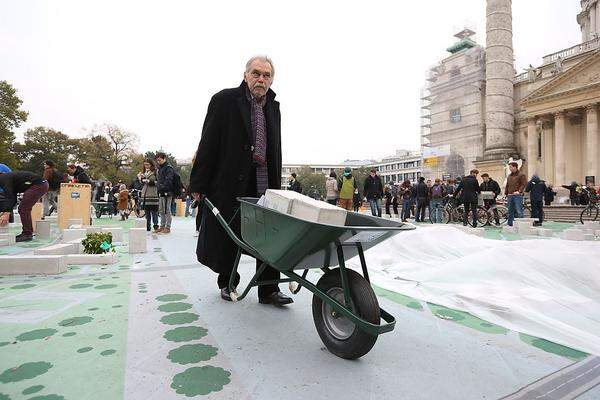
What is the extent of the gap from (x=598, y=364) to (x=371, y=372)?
1.22 meters

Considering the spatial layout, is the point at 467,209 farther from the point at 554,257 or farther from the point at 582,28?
the point at 582,28

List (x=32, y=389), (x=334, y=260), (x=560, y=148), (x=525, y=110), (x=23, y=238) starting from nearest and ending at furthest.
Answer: (x=32, y=389)
(x=334, y=260)
(x=23, y=238)
(x=560, y=148)
(x=525, y=110)

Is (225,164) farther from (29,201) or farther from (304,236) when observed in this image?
(29,201)

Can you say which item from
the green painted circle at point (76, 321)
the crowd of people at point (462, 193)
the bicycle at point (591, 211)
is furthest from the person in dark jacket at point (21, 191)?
the bicycle at point (591, 211)

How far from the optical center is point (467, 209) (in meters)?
10.8

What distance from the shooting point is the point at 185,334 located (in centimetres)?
219

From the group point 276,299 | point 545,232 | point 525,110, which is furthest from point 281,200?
point 525,110

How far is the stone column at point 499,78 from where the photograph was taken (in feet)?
127

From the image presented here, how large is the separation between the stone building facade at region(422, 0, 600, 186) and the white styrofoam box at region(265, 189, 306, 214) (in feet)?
106

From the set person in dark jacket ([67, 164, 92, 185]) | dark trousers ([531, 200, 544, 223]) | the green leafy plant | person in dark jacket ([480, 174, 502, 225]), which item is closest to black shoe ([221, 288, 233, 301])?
the green leafy plant

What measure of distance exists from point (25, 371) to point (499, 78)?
45999 millimetres

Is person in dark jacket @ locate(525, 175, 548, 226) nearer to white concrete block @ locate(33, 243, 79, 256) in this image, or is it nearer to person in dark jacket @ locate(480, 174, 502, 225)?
person in dark jacket @ locate(480, 174, 502, 225)

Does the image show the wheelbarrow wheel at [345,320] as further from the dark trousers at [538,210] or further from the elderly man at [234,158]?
the dark trousers at [538,210]

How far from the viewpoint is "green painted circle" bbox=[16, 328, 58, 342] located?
208 cm
